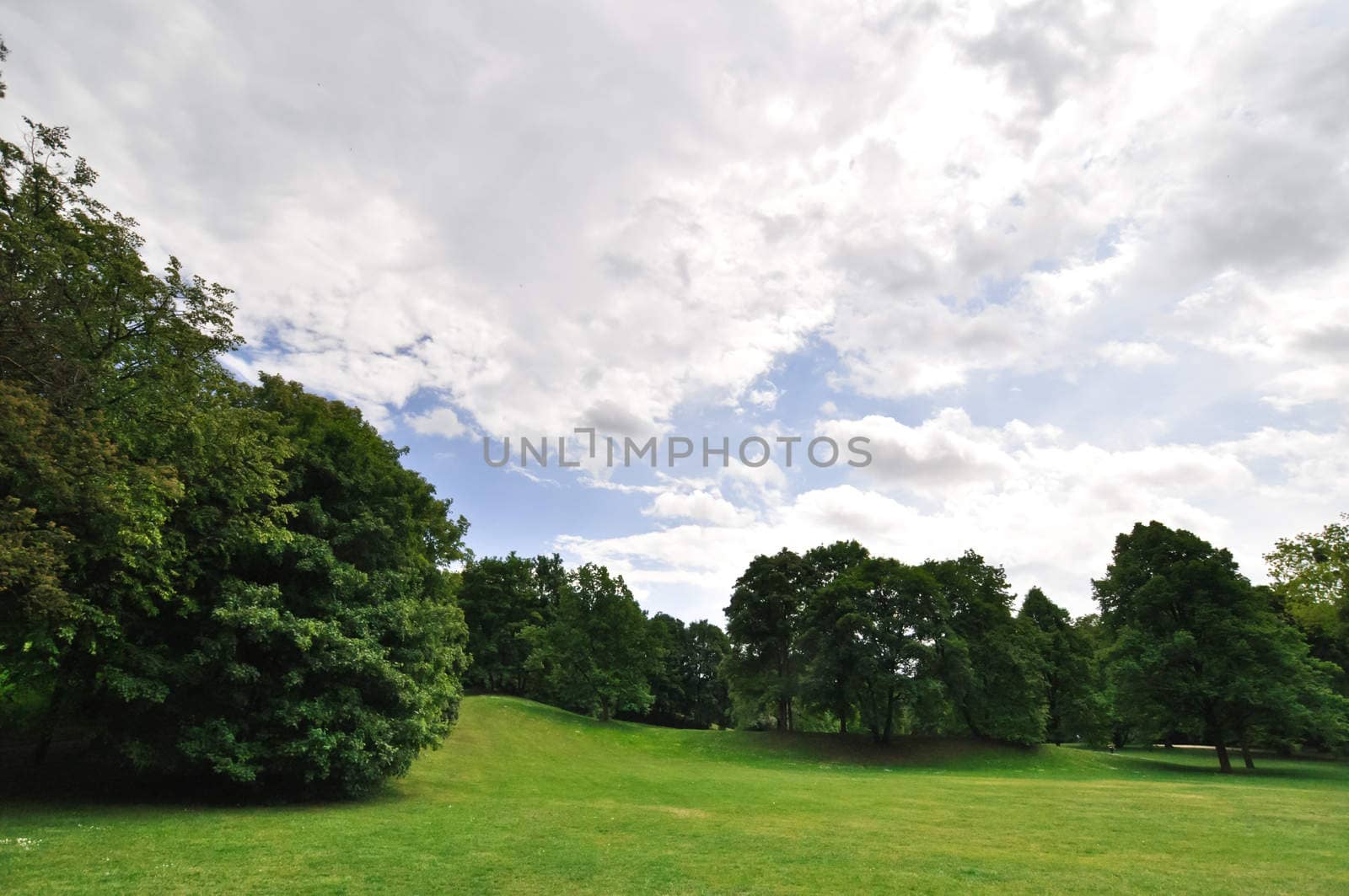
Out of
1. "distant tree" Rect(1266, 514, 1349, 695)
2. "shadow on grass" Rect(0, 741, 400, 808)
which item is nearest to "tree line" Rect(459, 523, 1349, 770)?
A: "distant tree" Rect(1266, 514, 1349, 695)

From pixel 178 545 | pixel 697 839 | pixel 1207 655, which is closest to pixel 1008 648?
pixel 1207 655

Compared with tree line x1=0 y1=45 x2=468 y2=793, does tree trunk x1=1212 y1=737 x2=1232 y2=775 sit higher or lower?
lower

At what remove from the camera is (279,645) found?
1852cm

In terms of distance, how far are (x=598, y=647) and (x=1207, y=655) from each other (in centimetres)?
4238

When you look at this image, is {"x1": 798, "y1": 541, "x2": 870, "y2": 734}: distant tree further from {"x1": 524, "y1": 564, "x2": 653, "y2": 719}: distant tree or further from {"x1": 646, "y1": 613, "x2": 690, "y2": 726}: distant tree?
{"x1": 646, "y1": 613, "x2": 690, "y2": 726}: distant tree

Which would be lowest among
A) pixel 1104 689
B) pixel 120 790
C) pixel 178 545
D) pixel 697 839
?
pixel 120 790

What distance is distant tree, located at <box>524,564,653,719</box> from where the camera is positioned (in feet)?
184

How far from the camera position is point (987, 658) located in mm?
43656

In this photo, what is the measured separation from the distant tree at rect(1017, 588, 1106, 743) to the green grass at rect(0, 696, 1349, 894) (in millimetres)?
20332

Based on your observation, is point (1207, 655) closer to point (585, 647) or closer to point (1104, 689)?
point (1104, 689)

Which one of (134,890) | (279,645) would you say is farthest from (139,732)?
(134,890)

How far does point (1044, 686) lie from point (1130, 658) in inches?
318

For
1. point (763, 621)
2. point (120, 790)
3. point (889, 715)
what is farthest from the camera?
point (763, 621)

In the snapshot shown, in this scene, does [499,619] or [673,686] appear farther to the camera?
[673,686]
